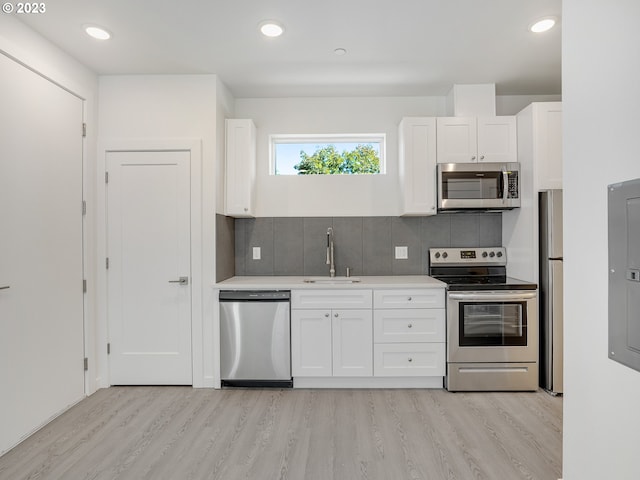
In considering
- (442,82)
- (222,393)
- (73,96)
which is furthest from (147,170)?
(442,82)

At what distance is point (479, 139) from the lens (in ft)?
11.1

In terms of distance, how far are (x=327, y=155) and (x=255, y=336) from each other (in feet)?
6.44

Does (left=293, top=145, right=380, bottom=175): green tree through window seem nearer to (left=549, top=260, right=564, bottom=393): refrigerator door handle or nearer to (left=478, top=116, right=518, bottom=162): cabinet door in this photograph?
(left=478, top=116, right=518, bottom=162): cabinet door

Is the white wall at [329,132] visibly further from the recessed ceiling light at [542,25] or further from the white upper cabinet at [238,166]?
the recessed ceiling light at [542,25]

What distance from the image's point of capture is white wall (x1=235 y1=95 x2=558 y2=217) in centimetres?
377

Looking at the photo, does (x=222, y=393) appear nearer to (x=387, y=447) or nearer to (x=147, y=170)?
(x=387, y=447)

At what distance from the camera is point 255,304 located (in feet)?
10.3

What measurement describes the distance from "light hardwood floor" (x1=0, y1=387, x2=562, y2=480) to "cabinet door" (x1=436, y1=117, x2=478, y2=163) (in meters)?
2.07

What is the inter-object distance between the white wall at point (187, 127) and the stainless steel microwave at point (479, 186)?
207 cm

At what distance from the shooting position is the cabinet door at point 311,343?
312cm

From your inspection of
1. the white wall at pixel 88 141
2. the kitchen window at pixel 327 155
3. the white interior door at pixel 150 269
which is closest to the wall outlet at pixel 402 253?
the kitchen window at pixel 327 155

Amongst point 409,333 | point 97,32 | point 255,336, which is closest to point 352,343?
point 409,333

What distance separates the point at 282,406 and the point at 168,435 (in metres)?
0.82

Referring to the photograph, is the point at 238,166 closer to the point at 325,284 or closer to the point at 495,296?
the point at 325,284
